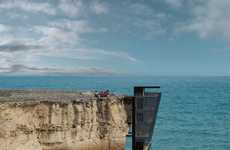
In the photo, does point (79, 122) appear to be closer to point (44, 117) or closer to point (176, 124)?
point (44, 117)

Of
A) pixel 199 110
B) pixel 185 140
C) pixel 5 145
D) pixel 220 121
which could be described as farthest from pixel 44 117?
pixel 199 110

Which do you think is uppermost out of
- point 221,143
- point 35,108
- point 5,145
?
point 35,108

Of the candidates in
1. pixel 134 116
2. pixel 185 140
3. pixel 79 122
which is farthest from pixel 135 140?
pixel 185 140

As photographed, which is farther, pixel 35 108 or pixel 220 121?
pixel 220 121

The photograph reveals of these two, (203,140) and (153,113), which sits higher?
(153,113)

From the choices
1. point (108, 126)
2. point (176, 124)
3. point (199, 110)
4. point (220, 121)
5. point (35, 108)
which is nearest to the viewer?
point (35, 108)

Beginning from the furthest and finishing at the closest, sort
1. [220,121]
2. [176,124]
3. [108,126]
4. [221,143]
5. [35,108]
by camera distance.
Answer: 1. [220,121]
2. [176,124]
3. [221,143]
4. [108,126]
5. [35,108]

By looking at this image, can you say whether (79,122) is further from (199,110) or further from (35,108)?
(199,110)
